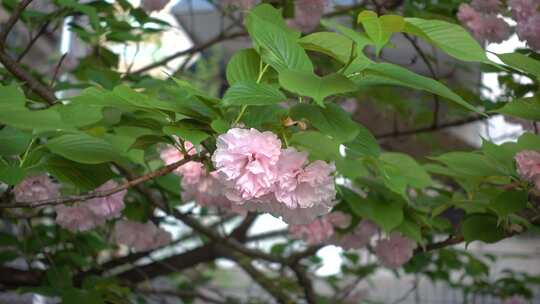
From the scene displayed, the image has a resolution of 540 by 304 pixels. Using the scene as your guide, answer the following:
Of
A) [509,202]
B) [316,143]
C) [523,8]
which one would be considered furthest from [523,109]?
[523,8]

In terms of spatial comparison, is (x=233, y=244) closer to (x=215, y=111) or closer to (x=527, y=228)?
(x=527, y=228)

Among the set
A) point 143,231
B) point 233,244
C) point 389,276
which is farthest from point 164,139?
point 389,276

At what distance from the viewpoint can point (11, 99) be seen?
2.52 feet

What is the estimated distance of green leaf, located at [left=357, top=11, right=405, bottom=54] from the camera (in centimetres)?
70

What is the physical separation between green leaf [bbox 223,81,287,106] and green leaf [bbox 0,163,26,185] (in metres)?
0.32

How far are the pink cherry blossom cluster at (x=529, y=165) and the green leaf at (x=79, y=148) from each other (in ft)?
1.85

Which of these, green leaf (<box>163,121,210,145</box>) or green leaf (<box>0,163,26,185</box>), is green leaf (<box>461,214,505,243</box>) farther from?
green leaf (<box>0,163,26,185</box>)

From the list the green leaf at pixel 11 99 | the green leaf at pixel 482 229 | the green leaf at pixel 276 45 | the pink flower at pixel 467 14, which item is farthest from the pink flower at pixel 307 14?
the green leaf at pixel 11 99

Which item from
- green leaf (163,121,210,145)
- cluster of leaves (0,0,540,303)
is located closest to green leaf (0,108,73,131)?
cluster of leaves (0,0,540,303)

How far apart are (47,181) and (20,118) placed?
48cm

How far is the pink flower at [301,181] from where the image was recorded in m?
0.80

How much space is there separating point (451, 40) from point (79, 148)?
48 centimetres

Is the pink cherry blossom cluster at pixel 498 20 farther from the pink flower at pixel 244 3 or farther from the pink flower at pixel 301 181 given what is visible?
the pink flower at pixel 301 181

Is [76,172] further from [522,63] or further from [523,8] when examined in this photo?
[523,8]
